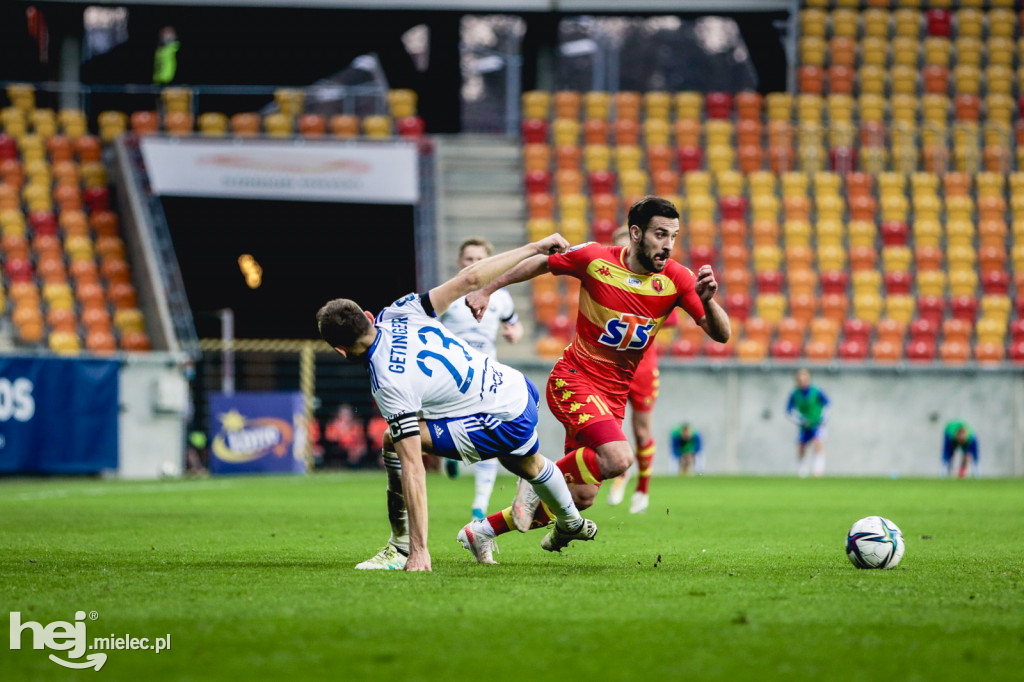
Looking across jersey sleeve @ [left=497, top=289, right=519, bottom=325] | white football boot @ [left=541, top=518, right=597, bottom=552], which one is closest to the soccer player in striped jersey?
white football boot @ [left=541, top=518, right=597, bottom=552]

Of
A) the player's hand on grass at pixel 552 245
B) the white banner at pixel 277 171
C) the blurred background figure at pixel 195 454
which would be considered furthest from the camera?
the white banner at pixel 277 171

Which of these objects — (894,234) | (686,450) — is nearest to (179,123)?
(686,450)

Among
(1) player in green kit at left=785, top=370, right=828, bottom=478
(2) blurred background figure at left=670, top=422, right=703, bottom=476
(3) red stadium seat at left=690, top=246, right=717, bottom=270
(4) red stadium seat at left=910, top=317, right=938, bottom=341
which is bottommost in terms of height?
(2) blurred background figure at left=670, top=422, right=703, bottom=476

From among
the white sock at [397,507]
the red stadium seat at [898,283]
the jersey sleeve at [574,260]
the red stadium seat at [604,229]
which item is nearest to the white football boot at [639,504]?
the jersey sleeve at [574,260]

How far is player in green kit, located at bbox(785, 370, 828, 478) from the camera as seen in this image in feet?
72.6

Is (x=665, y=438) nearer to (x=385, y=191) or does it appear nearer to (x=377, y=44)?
(x=385, y=191)

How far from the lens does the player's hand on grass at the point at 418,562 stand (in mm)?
6676

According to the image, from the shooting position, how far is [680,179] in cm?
2817

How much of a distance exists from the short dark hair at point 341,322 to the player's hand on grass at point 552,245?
45.4 inches

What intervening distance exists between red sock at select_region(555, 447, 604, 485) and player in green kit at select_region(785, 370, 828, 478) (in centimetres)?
1493

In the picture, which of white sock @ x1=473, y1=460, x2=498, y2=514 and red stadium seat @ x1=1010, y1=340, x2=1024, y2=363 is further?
red stadium seat @ x1=1010, y1=340, x2=1024, y2=363

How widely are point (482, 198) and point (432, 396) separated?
21587 mm

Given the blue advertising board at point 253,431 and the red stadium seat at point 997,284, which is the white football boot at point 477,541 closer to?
the blue advertising board at point 253,431

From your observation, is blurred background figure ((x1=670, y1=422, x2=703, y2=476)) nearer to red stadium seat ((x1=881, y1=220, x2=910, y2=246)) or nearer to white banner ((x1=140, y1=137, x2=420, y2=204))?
red stadium seat ((x1=881, y1=220, x2=910, y2=246))
